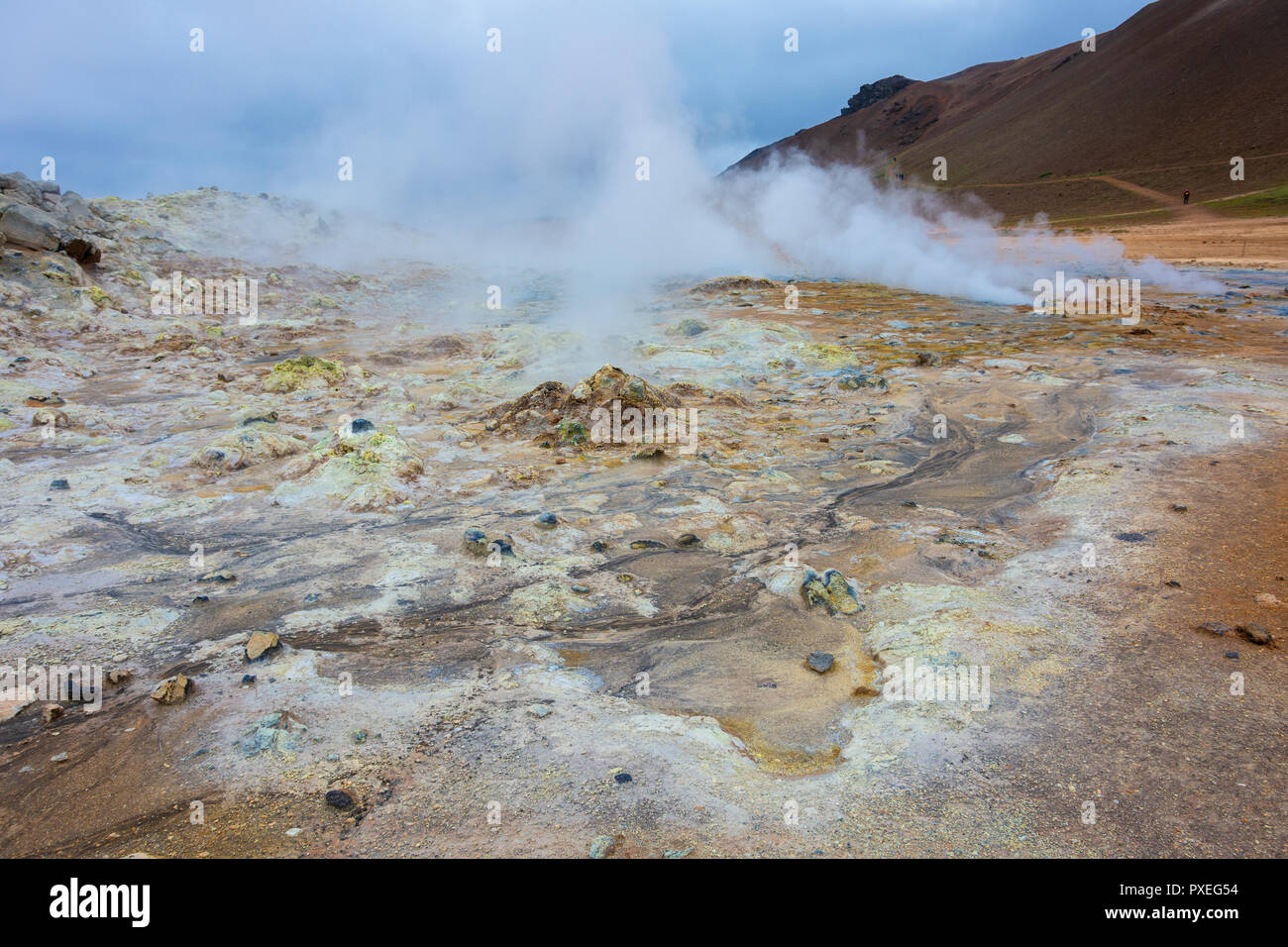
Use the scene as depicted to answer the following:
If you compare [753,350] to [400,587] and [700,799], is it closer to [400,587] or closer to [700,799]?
[400,587]

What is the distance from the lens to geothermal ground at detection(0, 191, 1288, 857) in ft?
8.13

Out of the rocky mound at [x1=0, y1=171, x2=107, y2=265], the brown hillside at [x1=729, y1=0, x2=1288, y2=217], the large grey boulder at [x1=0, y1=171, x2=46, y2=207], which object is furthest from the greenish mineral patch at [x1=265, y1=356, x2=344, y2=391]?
the brown hillside at [x1=729, y1=0, x2=1288, y2=217]

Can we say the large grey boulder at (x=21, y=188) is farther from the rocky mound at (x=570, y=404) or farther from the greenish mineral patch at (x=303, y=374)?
the rocky mound at (x=570, y=404)

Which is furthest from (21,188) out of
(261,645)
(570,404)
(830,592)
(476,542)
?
(830,592)

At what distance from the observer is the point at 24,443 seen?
702 cm

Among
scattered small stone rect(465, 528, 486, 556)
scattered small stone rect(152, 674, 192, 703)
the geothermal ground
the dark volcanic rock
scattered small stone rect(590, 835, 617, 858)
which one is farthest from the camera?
the dark volcanic rock

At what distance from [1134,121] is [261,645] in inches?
2624

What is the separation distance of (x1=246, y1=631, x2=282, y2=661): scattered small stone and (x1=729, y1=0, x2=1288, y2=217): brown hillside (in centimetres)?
4716

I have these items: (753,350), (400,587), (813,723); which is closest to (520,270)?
(753,350)

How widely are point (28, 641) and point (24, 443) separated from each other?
15.9 ft

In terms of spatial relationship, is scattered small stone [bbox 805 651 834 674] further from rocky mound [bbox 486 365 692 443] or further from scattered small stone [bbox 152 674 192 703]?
rocky mound [bbox 486 365 692 443]

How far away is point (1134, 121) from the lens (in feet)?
163

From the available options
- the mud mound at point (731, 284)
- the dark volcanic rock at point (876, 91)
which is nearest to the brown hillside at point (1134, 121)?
the dark volcanic rock at point (876, 91)

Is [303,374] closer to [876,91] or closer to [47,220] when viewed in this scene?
[47,220]
